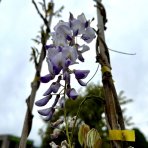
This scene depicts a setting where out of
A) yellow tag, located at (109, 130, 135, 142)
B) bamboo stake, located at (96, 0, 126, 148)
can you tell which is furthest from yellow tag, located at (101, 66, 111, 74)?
yellow tag, located at (109, 130, 135, 142)

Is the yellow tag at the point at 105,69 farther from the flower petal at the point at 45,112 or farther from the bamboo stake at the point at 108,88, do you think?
the flower petal at the point at 45,112

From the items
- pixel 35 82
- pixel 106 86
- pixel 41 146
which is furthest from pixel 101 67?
pixel 41 146

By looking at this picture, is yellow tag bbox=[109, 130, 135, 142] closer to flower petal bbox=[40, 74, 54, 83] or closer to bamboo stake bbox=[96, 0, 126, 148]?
bamboo stake bbox=[96, 0, 126, 148]

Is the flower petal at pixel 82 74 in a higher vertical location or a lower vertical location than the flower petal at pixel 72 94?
higher

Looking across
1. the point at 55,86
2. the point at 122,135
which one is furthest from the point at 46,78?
the point at 122,135

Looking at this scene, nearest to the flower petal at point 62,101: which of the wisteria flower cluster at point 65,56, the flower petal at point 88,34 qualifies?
the wisteria flower cluster at point 65,56

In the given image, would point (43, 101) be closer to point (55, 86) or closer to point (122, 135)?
point (55, 86)

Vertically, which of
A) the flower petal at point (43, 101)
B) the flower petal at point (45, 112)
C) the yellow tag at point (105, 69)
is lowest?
the flower petal at point (45, 112)
